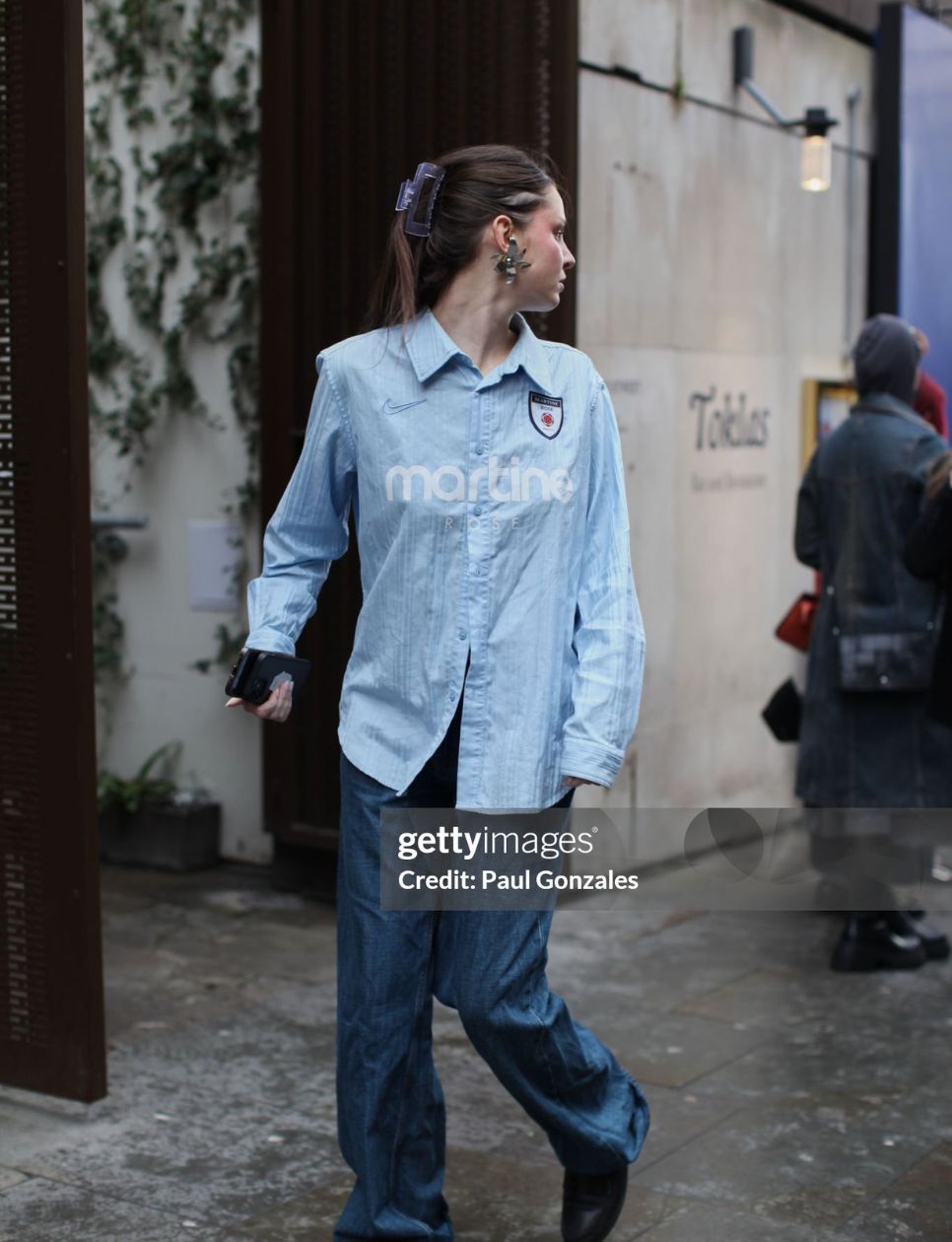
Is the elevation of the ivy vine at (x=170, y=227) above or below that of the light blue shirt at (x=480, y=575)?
above

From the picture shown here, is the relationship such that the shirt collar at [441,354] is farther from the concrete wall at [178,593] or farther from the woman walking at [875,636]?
the concrete wall at [178,593]

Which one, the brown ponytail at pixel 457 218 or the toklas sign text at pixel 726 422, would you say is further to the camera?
the toklas sign text at pixel 726 422

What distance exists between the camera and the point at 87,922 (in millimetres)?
4402

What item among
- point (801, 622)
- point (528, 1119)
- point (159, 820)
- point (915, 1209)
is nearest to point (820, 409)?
point (801, 622)

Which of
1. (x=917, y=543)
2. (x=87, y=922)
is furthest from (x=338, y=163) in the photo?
(x=87, y=922)

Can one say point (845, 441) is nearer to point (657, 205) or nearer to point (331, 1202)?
point (657, 205)

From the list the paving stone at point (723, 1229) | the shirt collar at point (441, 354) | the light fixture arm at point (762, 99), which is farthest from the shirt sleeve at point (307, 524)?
the light fixture arm at point (762, 99)

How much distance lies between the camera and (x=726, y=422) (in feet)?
25.3

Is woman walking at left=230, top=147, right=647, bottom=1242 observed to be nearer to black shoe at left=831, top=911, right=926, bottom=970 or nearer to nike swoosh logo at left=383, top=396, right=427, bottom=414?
nike swoosh logo at left=383, top=396, right=427, bottom=414

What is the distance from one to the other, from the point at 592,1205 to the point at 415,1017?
56 cm

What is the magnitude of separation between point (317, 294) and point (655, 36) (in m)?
1.67

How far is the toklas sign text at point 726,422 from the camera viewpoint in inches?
295

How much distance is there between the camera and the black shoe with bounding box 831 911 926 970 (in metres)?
5.93

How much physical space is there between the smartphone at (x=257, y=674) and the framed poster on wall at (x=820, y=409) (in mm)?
5296
